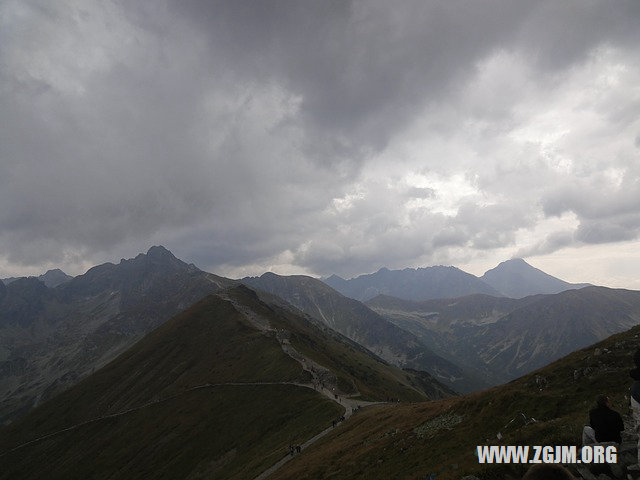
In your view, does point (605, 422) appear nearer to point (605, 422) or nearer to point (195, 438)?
point (605, 422)

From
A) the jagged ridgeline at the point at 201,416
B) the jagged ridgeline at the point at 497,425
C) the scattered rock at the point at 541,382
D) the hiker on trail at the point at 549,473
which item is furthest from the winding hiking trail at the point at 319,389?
the hiker on trail at the point at 549,473

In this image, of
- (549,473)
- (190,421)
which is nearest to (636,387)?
(549,473)

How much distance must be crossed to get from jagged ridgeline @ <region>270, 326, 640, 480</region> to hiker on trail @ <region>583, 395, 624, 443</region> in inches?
198

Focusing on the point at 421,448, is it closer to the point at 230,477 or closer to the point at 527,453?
the point at 527,453

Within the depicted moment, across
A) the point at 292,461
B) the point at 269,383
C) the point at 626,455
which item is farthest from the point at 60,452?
the point at 626,455

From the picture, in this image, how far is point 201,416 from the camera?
117500mm

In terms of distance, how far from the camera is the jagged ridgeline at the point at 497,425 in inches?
926

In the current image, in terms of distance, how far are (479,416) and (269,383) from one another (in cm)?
8790

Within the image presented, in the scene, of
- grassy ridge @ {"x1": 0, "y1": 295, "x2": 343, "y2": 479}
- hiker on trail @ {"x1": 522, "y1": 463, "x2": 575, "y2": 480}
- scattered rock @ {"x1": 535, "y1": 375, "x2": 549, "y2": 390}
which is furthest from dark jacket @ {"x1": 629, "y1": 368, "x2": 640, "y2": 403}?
grassy ridge @ {"x1": 0, "y1": 295, "x2": 343, "y2": 479}

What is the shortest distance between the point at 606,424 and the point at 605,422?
88 millimetres

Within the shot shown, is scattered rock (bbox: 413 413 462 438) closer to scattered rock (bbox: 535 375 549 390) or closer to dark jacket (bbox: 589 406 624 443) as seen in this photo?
scattered rock (bbox: 535 375 549 390)

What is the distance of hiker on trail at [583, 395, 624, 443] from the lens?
1538 centimetres

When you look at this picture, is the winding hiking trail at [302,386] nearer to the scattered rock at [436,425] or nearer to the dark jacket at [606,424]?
the scattered rock at [436,425]

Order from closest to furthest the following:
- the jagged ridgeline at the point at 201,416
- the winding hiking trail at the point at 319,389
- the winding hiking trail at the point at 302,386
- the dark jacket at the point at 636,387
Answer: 1. the dark jacket at the point at 636,387
2. the winding hiking trail at the point at 319,389
3. the winding hiking trail at the point at 302,386
4. the jagged ridgeline at the point at 201,416
